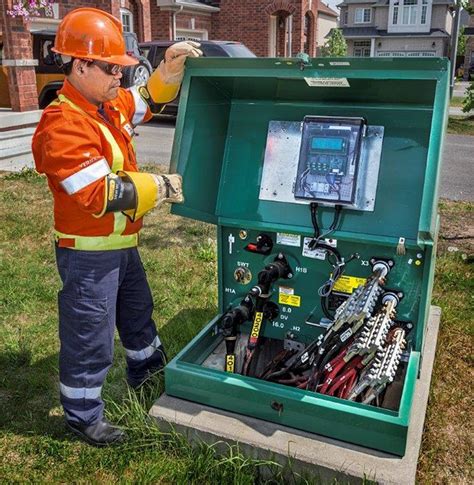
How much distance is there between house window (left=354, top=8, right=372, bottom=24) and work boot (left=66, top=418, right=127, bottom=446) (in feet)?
149

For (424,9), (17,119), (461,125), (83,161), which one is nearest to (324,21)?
(424,9)

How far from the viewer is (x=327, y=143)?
2.77 meters

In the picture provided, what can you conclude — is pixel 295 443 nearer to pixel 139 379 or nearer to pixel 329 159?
pixel 139 379

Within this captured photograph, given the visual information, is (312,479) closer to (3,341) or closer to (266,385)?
(266,385)

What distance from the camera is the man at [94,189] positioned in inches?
93.4

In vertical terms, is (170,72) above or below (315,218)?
above

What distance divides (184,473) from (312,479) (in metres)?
0.59

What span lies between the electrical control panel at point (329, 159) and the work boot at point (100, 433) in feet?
4.99

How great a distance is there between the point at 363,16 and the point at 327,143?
45108 millimetres

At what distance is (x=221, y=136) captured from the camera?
3117mm

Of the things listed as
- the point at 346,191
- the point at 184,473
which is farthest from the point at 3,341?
the point at 346,191

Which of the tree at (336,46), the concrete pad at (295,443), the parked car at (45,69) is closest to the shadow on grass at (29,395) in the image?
the concrete pad at (295,443)

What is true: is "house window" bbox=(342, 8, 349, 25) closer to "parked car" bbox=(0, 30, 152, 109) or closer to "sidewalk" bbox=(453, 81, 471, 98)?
"sidewalk" bbox=(453, 81, 471, 98)

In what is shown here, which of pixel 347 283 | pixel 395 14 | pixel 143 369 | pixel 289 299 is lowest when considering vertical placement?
pixel 143 369
